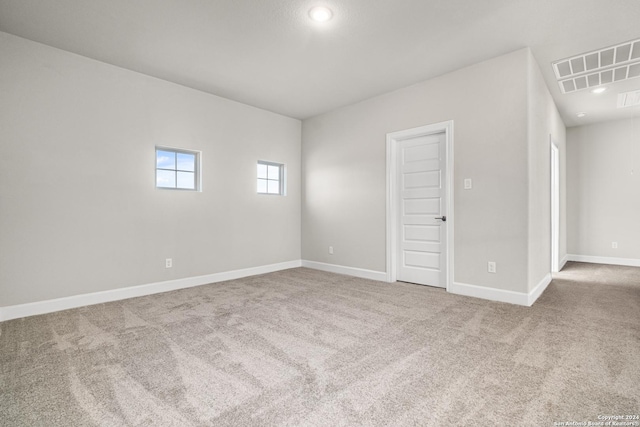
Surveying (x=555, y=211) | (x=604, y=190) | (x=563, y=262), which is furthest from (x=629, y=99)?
(x=563, y=262)

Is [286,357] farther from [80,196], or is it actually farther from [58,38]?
[58,38]

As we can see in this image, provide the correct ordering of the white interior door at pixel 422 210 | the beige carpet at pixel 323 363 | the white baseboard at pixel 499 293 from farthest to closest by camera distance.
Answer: the white interior door at pixel 422 210 < the white baseboard at pixel 499 293 < the beige carpet at pixel 323 363

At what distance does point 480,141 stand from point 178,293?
4.17 metres

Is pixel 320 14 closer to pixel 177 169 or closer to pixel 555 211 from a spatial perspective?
pixel 177 169

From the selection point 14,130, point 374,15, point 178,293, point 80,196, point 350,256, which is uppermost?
point 374,15

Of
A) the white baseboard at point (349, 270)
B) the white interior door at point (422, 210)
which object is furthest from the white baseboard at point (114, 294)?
the white interior door at point (422, 210)

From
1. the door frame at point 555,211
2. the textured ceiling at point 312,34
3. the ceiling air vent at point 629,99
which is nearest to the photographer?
the textured ceiling at point 312,34

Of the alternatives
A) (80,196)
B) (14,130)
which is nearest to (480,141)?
(80,196)

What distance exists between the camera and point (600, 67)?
363 cm

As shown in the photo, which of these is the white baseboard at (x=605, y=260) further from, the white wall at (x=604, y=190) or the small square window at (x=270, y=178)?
the small square window at (x=270, y=178)

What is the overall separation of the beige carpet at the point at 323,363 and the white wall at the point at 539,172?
1.90ft

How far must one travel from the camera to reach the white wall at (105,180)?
9.90 ft

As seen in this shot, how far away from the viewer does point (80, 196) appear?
11.0 feet

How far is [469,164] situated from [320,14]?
2375mm
